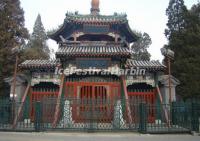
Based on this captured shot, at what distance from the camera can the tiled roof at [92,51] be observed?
19.0 m

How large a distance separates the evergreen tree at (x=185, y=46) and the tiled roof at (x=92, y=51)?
9062mm

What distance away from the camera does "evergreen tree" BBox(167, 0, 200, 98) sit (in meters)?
25.9

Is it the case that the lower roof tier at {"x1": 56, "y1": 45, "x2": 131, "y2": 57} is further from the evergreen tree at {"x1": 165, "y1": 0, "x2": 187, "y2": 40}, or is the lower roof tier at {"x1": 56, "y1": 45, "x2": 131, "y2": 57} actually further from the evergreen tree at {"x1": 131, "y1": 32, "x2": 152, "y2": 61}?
the evergreen tree at {"x1": 131, "y1": 32, "x2": 152, "y2": 61}

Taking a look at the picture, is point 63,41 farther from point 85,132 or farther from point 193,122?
point 193,122

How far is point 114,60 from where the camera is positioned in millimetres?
20188

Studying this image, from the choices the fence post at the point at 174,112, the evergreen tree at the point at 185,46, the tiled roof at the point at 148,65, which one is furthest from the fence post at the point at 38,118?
the evergreen tree at the point at 185,46

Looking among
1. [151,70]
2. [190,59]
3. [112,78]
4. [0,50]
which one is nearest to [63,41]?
[112,78]

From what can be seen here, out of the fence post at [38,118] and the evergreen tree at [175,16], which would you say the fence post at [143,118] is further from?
the evergreen tree at [175,16]

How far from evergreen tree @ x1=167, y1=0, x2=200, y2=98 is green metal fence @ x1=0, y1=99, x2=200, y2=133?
887 cm

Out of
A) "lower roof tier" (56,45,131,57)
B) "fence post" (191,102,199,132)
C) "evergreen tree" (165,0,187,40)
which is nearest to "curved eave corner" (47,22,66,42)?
"lower roof tier" (56,45,131,57)

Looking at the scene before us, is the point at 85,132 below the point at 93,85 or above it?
below

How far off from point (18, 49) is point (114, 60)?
6.44 meters

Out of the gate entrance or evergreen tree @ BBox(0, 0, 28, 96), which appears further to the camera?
evergreen tree @ BBox(0, 0, 28, 96)

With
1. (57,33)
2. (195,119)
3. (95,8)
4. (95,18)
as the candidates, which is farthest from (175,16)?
(195,119)
